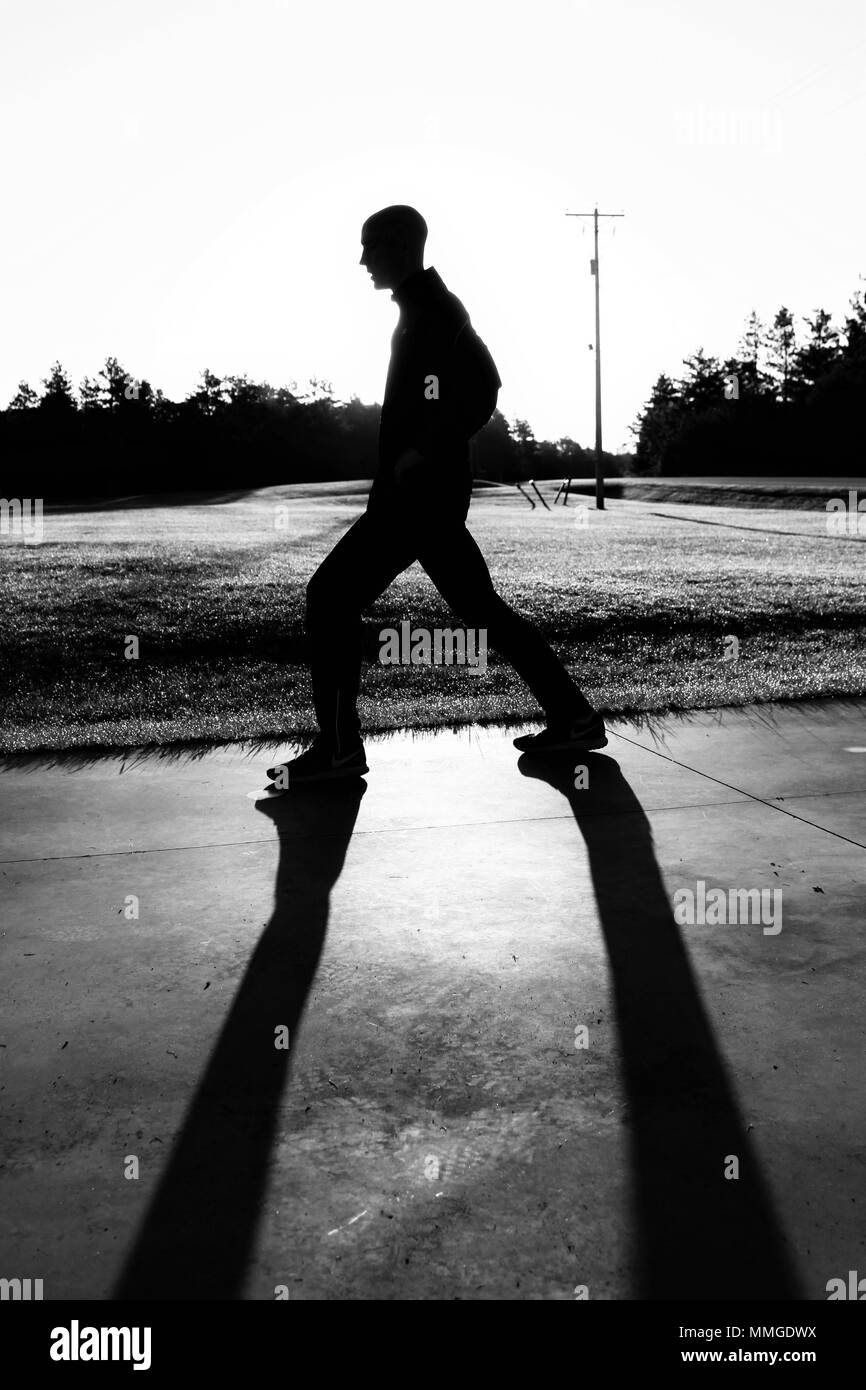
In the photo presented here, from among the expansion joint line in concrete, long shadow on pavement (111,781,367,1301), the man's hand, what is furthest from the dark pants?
long shadow on pavement (111,781,367,1301)

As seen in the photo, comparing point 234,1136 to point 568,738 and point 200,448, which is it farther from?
point 200,448

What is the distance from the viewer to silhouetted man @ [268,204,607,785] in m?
4.11

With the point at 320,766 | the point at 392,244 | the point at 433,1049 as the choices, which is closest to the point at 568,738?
the point at 320,766

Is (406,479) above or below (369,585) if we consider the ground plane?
above

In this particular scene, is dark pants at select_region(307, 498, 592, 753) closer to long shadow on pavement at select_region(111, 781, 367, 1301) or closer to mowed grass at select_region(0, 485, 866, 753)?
mowed grass at select_region(0, 485, 866, 753)

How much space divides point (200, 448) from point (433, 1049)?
67.3 metres

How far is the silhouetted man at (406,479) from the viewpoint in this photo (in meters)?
4.11

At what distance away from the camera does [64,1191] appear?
1.77 metres

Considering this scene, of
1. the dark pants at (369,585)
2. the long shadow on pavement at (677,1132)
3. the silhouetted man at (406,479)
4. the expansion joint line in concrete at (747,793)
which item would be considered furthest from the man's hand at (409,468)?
the long shadow on pavement at (677,1132)

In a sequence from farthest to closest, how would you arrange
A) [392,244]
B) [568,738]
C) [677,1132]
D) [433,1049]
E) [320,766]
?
[568,738]
[320,766]
[392,244]
[433,1049]
[677,1132]

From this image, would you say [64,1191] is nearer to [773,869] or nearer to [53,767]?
[773,869]

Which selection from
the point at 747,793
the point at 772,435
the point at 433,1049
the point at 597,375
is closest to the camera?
the point at 433,1049

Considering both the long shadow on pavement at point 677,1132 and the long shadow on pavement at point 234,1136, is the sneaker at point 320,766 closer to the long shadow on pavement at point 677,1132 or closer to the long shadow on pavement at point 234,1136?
the long shadow on pavement at point 234,1136

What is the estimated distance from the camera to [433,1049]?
2.22m
